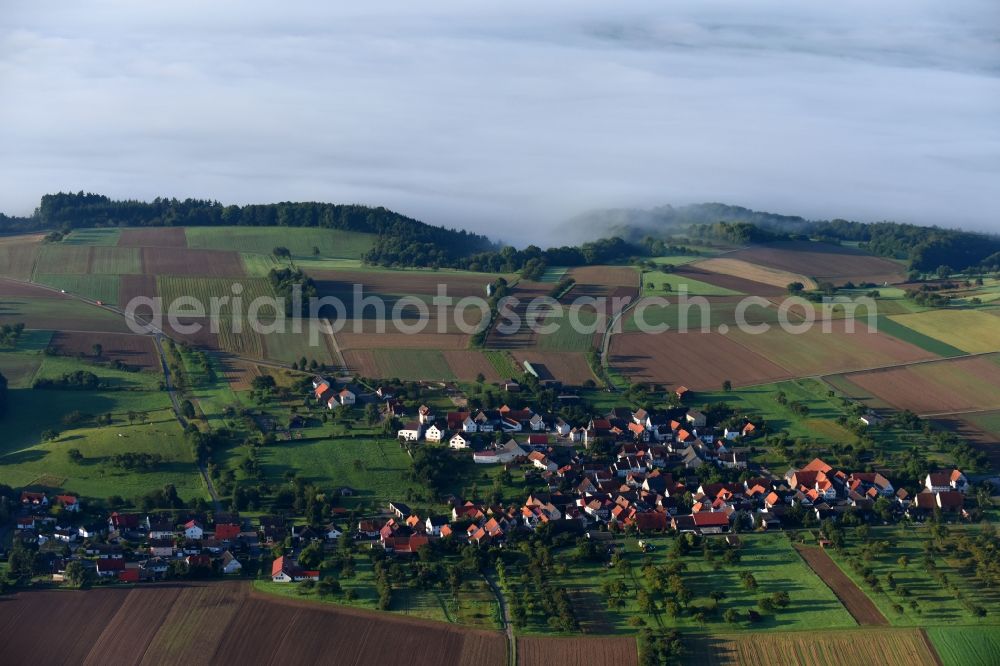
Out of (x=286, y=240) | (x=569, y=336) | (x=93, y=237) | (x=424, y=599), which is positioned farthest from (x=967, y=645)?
(x=93, y=237)

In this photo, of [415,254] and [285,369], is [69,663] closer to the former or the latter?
[285,369]

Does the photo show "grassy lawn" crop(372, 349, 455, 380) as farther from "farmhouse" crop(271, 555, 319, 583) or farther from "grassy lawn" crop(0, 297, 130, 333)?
"farmhouse" crop(271, 555, 319, 583)

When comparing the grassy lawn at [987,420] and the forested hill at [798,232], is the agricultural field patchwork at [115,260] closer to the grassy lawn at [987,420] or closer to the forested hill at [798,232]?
the forested hill at [798,232]

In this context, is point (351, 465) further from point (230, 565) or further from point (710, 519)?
point (710, 519)

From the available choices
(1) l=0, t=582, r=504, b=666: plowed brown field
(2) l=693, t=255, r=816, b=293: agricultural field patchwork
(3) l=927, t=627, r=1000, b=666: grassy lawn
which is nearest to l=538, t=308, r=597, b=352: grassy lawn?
(2) l=693, t=255, r=816, b=293: agricultural field patchwork

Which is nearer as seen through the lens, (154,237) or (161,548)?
(161,548)
